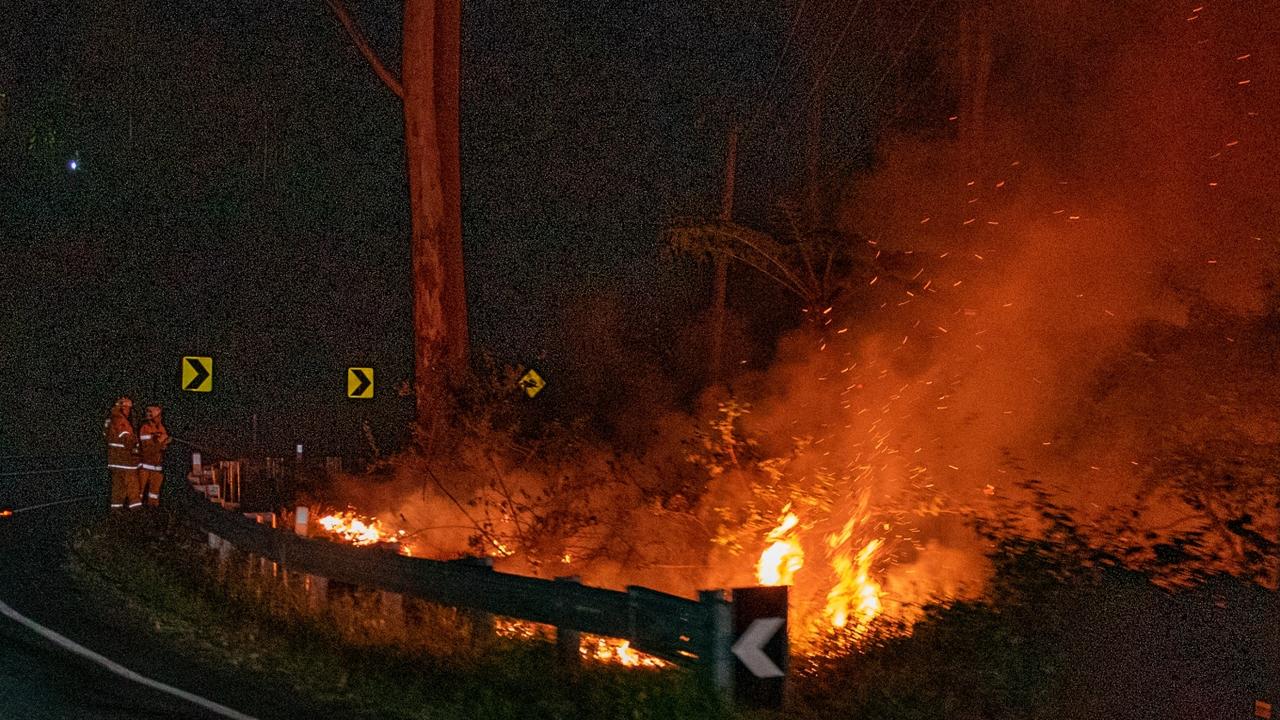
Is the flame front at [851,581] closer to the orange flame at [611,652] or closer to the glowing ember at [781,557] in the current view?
the glowing ember at [781,557]

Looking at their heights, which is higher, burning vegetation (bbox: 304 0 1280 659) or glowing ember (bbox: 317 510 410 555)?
burning vegetation (bbox: 304 0 1280 659)

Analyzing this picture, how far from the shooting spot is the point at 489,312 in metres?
40.0

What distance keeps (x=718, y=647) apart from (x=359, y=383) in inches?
572

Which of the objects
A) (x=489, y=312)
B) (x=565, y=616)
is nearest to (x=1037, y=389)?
(x=565, y=616)

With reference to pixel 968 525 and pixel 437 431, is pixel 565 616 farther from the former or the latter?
pixel 437 431

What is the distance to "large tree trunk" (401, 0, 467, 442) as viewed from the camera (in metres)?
17.7

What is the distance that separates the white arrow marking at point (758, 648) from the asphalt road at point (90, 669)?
2892 millimetres

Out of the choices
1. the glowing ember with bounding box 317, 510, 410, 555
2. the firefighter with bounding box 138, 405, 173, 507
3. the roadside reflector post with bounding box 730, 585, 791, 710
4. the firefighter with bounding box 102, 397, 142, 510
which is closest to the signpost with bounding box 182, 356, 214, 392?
the firefighter with bounding box 138, 405, 173, 507

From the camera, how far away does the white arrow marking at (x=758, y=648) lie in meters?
7.29

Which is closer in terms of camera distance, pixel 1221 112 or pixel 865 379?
pixel 1221 112

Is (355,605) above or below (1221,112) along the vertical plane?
below

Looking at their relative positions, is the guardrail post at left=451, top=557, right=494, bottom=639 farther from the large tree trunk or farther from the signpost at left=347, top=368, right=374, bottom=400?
the signpost at left=347, top=368, right=374, bottom=400

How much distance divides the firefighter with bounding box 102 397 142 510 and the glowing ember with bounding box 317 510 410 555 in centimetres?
344

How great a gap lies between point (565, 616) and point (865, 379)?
20.1 ft
